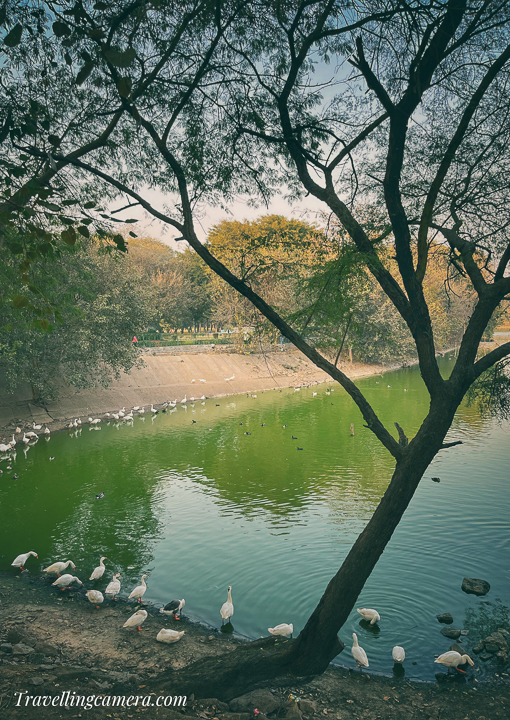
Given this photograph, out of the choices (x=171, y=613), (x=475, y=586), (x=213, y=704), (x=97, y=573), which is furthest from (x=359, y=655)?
(x=97, y=573)

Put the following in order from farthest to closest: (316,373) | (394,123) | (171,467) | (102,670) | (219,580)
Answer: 1. (316,373)
2. (171,467)
3. (219,580)
4. (102,670)
5. (394,123)

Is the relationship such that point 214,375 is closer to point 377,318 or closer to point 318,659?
point 377,318

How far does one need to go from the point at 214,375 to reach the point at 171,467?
1026 inches

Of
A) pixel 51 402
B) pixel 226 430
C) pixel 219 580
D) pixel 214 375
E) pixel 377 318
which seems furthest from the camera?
pixel 377 318

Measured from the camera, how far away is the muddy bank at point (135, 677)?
6617 mm

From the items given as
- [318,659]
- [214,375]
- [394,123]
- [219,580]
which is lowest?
[219,580]

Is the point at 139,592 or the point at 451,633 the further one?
the point at 139,592

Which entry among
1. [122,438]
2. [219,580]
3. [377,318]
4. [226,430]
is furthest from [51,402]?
[377,318]

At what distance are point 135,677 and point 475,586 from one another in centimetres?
797

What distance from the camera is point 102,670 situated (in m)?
8.84

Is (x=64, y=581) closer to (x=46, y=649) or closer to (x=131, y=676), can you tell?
(x=46, y=649)

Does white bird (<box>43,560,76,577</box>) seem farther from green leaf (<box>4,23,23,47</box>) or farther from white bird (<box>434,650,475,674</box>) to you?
green leaf (<box>4,23,23,47</box>)

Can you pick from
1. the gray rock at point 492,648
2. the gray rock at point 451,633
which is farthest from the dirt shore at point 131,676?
the gray rock at point 451,633

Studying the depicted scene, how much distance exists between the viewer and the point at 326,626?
738 centimetres
